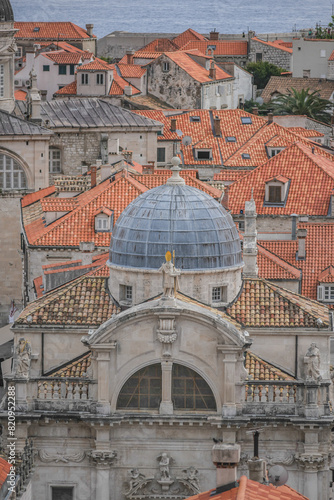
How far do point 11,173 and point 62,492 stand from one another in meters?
52.2

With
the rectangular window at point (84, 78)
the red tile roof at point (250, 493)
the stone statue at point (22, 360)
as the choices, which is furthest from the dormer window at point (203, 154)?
the red tile roof at point (250, 493)

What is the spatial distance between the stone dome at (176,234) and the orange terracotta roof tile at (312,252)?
2929cm

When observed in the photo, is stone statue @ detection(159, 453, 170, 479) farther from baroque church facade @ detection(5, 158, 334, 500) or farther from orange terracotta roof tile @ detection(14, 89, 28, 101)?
orange terracotta roof tile @ detection(14, 89, 28, 101)

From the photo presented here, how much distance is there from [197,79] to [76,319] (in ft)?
342

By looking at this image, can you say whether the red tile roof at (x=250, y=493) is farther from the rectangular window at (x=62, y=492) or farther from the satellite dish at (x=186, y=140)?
the satellite dish at (x=186, y=140)

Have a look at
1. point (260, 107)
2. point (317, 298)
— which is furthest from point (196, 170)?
point (260, 107)

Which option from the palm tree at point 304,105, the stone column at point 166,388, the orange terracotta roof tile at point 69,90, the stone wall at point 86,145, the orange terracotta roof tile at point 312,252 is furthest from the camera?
the palm tree at point 304,105

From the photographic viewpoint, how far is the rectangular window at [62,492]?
66.6 metres

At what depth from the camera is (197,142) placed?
143 meters

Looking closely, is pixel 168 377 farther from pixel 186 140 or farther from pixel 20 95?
pixel 20 95

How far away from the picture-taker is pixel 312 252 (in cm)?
10069

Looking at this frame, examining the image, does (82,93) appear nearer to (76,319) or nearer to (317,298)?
(317,298)

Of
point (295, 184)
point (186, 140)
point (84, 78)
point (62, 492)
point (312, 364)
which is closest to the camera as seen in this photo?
point (312, 364)

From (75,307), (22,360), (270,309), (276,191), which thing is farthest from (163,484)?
(276,191)
